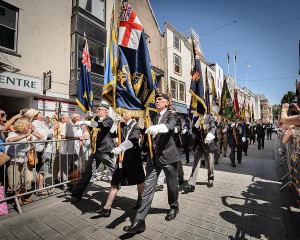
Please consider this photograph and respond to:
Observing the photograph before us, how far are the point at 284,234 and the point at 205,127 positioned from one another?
9.10ft

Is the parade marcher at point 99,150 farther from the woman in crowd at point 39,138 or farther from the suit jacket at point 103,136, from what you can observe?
the woman in crowd at point 39,138

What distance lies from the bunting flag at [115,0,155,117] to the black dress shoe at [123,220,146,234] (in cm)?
168

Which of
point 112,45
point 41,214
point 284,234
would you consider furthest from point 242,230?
point 112,45

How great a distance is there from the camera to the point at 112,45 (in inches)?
139

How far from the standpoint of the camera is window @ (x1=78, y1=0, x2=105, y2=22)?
1156 centimetres

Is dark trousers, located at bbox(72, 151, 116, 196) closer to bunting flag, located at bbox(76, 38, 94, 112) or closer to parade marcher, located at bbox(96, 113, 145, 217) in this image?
parade marcher, located at bbox(96, 113, 145, 217)

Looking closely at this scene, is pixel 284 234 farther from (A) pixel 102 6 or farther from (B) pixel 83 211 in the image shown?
(A) pixel 102 6

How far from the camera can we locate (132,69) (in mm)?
3311

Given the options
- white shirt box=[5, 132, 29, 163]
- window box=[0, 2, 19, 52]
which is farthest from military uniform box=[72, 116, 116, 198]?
window box=[0, 2, 19, 52]

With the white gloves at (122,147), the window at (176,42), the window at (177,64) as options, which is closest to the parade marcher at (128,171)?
the white gloves at (122,147)

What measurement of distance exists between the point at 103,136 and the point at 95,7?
11.9m

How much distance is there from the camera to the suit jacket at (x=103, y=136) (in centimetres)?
405

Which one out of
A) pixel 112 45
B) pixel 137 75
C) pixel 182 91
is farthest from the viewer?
pixel 182 91

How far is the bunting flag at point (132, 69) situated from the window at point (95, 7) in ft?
34.1
